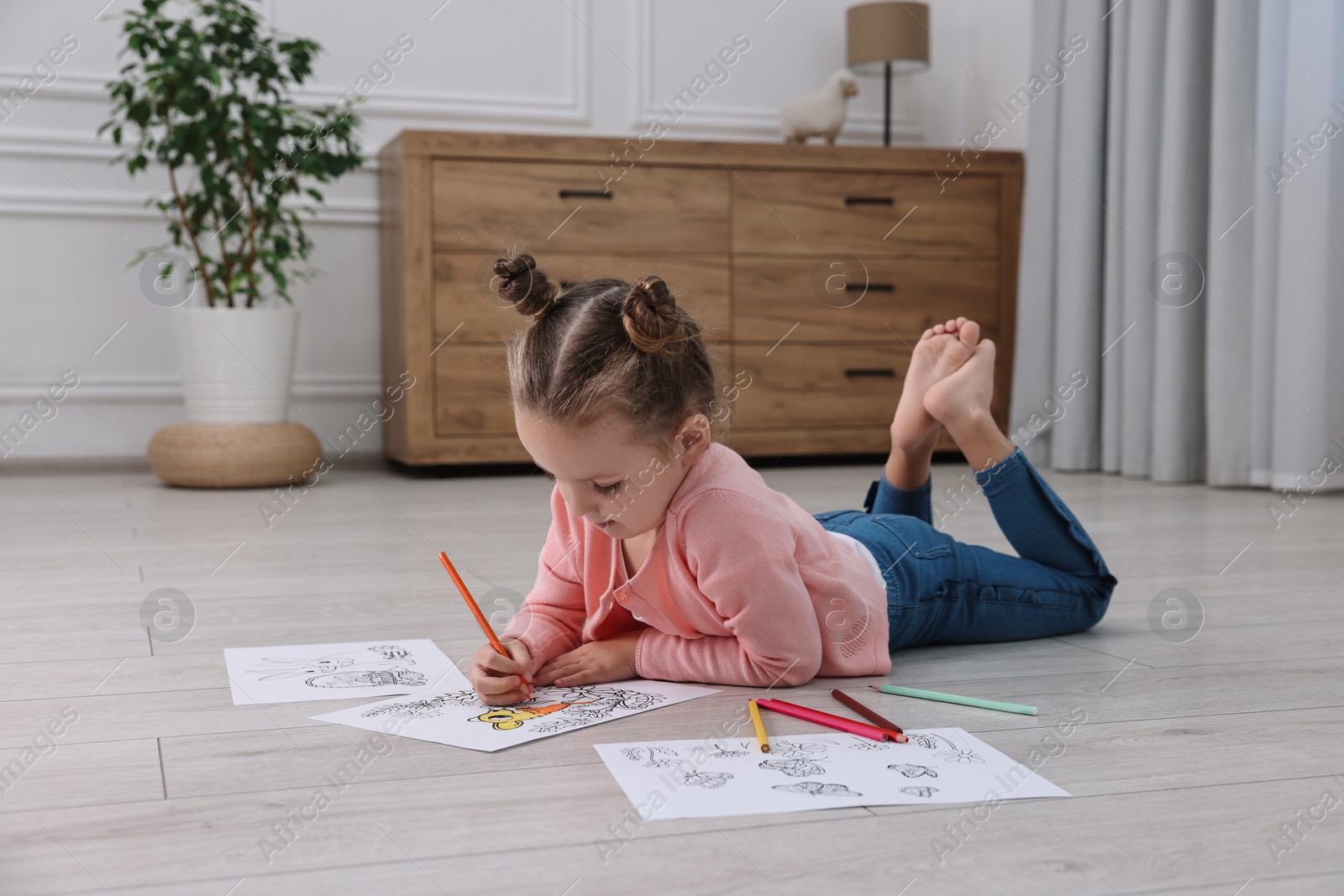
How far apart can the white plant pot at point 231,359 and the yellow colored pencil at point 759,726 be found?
2.22 meters

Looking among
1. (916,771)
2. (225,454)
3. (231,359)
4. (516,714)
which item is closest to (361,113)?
(231,359)

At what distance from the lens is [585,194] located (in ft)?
10.3

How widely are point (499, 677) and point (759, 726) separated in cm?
24

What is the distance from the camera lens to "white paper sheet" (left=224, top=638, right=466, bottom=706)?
113cm

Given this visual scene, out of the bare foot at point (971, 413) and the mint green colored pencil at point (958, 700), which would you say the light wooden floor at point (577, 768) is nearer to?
the mint green colored pencil at point (958, 700)

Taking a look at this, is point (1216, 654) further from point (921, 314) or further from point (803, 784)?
point (921, 314)

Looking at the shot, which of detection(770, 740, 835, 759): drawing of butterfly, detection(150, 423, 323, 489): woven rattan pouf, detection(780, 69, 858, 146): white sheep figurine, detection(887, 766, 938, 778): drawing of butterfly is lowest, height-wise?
detection(150, 423, 323, 489): woven rattan pouf

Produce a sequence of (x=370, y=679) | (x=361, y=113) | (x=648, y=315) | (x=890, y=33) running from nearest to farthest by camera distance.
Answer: (x=648, y=315)
(x=370, y=679)
(x=361, y=113)
(x=890, y=33)

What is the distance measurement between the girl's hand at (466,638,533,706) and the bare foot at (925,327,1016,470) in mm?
519

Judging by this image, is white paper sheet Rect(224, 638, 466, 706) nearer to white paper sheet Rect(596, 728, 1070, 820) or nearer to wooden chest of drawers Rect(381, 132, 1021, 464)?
white paper sheet Rect(596, 728, 1070, 820)

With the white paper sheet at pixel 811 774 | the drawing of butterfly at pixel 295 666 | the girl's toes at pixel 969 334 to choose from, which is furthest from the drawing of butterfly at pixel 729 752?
the girl's toes at pixel 969 334

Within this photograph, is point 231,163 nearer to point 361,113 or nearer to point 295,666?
point 361,113

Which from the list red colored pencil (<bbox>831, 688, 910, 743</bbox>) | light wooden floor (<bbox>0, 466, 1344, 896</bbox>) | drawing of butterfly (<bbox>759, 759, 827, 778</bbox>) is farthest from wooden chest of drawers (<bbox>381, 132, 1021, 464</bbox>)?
drawing of butterfly (<bbox>759, 759, 827, 778</bbox>)

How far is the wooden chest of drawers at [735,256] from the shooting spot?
3057 mm
